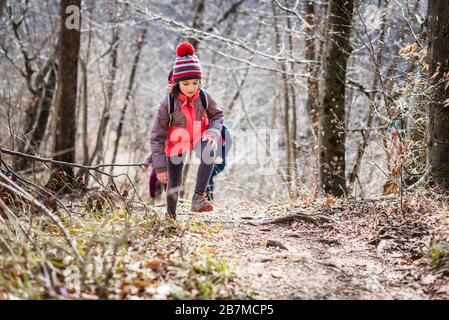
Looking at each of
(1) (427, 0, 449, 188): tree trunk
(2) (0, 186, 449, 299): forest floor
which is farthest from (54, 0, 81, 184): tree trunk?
(1) (427, 0, 449, 188): tree trunk

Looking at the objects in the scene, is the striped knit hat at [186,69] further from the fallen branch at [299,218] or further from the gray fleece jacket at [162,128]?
the fallen branch at [299,218]

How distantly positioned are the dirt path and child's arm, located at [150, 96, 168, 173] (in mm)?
850

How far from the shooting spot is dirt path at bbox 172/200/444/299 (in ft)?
11.1

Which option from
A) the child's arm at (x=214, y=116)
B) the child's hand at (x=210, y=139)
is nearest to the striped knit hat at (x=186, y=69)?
the child's arm at (x=214, y=116)

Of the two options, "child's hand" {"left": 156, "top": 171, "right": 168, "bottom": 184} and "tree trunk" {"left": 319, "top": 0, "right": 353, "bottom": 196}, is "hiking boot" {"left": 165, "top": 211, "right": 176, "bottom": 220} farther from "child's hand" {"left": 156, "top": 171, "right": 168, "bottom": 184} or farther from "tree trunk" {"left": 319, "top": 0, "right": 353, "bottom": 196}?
"tree trunk" {"left": 319, "top": 0, "right": 353, "bottom": 196}

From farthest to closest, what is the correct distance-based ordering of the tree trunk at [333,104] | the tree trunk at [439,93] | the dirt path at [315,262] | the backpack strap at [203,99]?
the tree trunk at [333,104] → the tree trunk at [439,93] → the backpack strap at [203,99] → the dirt path at [315,262]

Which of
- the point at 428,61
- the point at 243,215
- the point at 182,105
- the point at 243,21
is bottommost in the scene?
the point at 243,215

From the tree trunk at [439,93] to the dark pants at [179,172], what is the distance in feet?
7.49

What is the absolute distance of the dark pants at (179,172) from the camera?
15.8 ft

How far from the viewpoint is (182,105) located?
16.1 ft

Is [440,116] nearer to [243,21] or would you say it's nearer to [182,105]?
[182,105]
